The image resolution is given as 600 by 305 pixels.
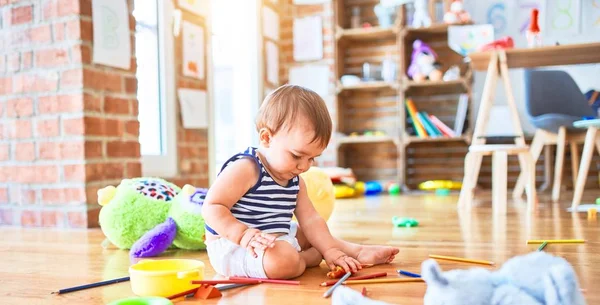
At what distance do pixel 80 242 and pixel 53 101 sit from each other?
2.08 feet

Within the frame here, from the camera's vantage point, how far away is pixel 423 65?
3.76m

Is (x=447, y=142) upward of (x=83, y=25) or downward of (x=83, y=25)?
downward

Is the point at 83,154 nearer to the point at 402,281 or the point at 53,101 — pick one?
the point at 53,101

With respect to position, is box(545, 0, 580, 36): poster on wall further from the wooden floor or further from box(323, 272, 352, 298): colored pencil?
box(323, 272, 352, 298): colored pencil

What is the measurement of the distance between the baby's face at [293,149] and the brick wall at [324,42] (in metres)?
2.83

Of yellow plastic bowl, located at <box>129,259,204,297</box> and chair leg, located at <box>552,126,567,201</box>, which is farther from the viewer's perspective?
chair leg, located at <box>552,126,567,201</box>

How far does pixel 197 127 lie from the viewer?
2807 millimetres

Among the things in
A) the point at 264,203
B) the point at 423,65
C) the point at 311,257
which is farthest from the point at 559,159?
the point at 264,203

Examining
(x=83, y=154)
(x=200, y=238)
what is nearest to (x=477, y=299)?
(x=200, y=238)

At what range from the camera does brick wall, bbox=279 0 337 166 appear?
4.00 m

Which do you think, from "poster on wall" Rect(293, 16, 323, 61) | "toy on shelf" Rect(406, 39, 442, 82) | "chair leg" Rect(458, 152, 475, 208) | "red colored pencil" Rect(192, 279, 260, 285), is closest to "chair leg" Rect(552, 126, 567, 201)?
"chair leg" Rect(458, 152, 475, 208)

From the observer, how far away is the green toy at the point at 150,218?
1453mm

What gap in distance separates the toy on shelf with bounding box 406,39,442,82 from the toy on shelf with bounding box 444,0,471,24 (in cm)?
23

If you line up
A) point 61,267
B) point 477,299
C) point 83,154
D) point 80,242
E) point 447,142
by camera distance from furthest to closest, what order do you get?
1. point 447,142
2. point 83,154
3. point 80,242
4. point 61,267
5. point 477,299
